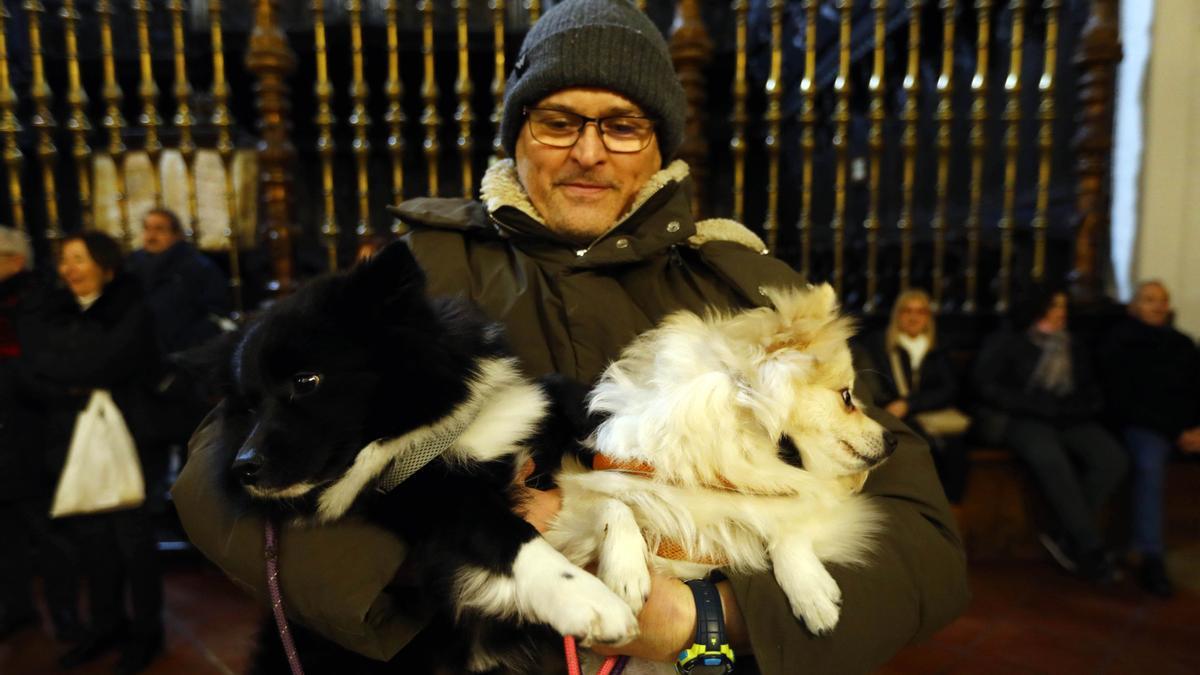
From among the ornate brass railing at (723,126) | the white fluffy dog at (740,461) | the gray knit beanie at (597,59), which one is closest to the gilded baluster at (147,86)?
the ornate brass railing at (723,126)

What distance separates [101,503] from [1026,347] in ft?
14.2

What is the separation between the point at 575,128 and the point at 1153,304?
3.71 meters

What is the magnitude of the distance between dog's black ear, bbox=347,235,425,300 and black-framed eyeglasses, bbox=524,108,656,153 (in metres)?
0.47

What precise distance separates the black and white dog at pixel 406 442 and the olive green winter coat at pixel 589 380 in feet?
0.22

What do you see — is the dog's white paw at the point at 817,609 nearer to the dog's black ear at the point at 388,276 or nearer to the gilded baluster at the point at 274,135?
the dog's black ear at the point at 388,276

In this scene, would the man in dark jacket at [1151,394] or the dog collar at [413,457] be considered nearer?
the dog collar at [413,457]

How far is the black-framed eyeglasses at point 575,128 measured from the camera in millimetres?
1481

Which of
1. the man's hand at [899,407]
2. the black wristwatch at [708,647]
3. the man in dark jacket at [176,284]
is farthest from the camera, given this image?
the man's hand at [899,407]

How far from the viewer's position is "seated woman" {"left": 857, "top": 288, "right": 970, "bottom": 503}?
3.69m

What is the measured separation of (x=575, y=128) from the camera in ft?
4.88

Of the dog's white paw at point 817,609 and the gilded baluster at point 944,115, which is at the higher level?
the gilded baluster at point 944,115

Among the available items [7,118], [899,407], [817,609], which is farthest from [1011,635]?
[7,118]

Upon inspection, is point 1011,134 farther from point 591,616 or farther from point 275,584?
point 275,584

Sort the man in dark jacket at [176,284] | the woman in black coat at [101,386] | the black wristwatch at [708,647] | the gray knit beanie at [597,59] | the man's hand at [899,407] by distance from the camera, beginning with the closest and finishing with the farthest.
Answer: the black wristwatch at [708,647] → the gray knit beanie at [597,59] → the woman in black coat at [101,386] → the man in dark jacket at [176,284] → the man's hand at [899,407]
